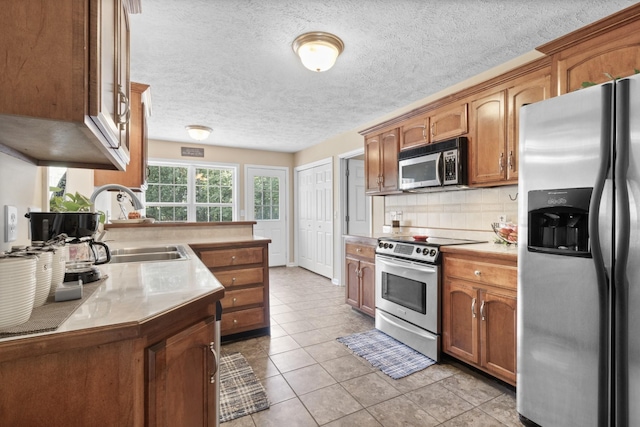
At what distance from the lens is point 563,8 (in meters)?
1.94

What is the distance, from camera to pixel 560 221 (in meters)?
1.55

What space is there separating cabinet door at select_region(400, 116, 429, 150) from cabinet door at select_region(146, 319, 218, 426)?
2631mm

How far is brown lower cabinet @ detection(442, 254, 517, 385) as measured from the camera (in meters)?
1.98

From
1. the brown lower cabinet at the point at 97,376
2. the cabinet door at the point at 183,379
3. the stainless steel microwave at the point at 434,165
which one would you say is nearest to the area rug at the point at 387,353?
the stainless steel microwave at the point at 434,165

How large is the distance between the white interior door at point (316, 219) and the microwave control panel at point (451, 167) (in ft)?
8.88

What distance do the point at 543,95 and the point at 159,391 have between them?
2.64 meters

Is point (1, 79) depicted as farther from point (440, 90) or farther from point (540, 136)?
point (440, 90)

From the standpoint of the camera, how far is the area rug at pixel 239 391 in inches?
72.6

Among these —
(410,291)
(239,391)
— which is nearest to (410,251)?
(410,291)

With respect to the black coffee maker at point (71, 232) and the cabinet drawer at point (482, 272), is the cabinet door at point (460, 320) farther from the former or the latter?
the black coffee maker at point (71, 232)

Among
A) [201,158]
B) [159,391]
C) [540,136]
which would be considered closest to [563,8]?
[540,136]

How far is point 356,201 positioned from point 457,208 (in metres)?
2.16

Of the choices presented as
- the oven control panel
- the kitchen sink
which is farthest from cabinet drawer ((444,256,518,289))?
the kitchen sink

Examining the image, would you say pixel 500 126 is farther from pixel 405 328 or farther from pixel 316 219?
pixel 316 219
